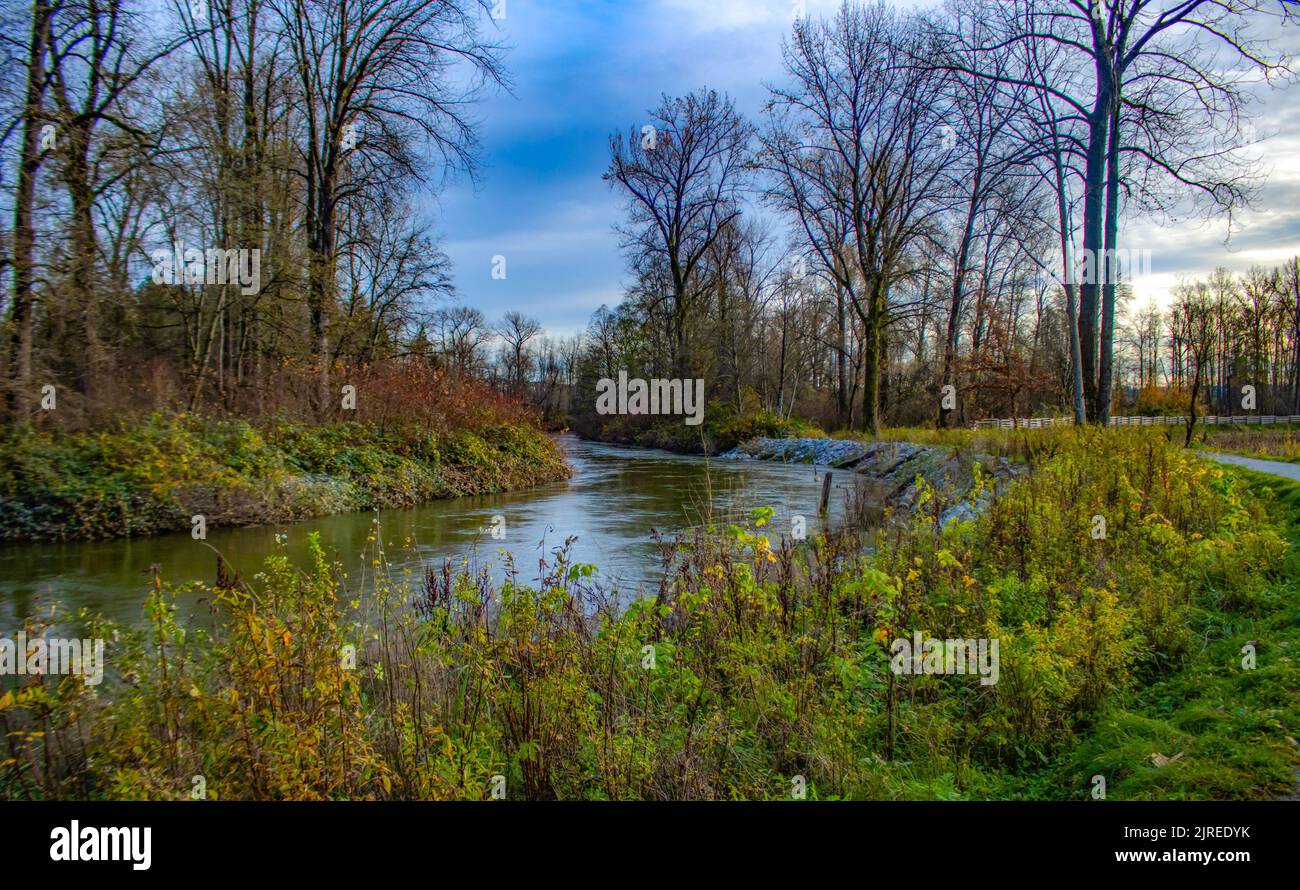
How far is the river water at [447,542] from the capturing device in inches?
320

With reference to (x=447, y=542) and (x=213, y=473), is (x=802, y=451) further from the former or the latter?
(x=213, y=473)

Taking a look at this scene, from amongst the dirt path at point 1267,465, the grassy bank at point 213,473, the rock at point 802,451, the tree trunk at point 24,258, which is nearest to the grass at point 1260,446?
the dirt path at point 1267,465

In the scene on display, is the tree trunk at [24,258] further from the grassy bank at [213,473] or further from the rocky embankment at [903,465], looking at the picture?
the rocky embankment at [903,465]

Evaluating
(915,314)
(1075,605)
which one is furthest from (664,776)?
(915,314)

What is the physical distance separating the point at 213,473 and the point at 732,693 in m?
11.6

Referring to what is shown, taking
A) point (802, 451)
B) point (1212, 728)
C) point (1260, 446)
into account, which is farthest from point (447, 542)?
point (1260, 446)

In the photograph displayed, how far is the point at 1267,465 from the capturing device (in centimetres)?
1062

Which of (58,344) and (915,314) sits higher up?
(915,314)

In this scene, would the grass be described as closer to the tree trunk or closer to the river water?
the river water

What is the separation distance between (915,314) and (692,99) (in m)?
16.3

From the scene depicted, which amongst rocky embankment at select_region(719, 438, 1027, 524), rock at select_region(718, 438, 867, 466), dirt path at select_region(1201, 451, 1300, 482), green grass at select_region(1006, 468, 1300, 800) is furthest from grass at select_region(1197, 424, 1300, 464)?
rock at select_region(718, 438, 867, 466)

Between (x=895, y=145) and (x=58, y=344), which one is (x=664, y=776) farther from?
(x=895, y=145)

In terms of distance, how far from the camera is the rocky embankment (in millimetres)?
10430
